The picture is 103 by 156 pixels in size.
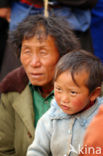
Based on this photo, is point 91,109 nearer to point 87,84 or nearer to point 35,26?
point 87,84

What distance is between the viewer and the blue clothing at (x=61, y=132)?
2219 mm

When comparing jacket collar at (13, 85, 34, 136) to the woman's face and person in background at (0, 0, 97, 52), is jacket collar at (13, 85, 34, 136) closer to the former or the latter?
the woman's face

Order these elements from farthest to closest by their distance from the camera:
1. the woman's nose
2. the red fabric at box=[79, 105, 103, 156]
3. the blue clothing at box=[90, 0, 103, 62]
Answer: the blue clothing at box=[90, 0, 103, 62] < the woman's nose < the red fabric at box=[79, 105, 103, 156]

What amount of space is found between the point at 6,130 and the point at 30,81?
17.2 inches

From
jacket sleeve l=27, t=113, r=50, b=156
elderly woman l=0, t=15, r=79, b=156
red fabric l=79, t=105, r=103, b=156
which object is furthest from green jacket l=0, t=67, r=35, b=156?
red fabric l=79, t=105, r=103, b=156

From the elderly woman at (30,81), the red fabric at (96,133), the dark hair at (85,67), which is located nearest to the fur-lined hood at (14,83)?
the elderly woman at (30,81)

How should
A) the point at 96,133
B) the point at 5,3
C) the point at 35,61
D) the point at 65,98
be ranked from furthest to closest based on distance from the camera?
the point at 5,3 → the point at 35,61 → the point at 65,98 → the point at 96,133

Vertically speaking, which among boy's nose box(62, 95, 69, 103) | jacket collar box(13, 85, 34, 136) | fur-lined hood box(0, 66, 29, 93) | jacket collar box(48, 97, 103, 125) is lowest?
jacket collar box(13, 85, 34, 136)

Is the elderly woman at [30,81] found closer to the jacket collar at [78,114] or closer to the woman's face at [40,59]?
the woman's face at [40,59]

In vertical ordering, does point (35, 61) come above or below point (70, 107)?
below

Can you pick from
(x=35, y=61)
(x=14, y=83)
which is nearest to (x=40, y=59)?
(x=35, y=61)

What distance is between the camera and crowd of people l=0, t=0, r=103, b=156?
2168 millimetres

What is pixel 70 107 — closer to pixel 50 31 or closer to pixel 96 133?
pixel 96 133

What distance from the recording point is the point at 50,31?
2.86 metres
